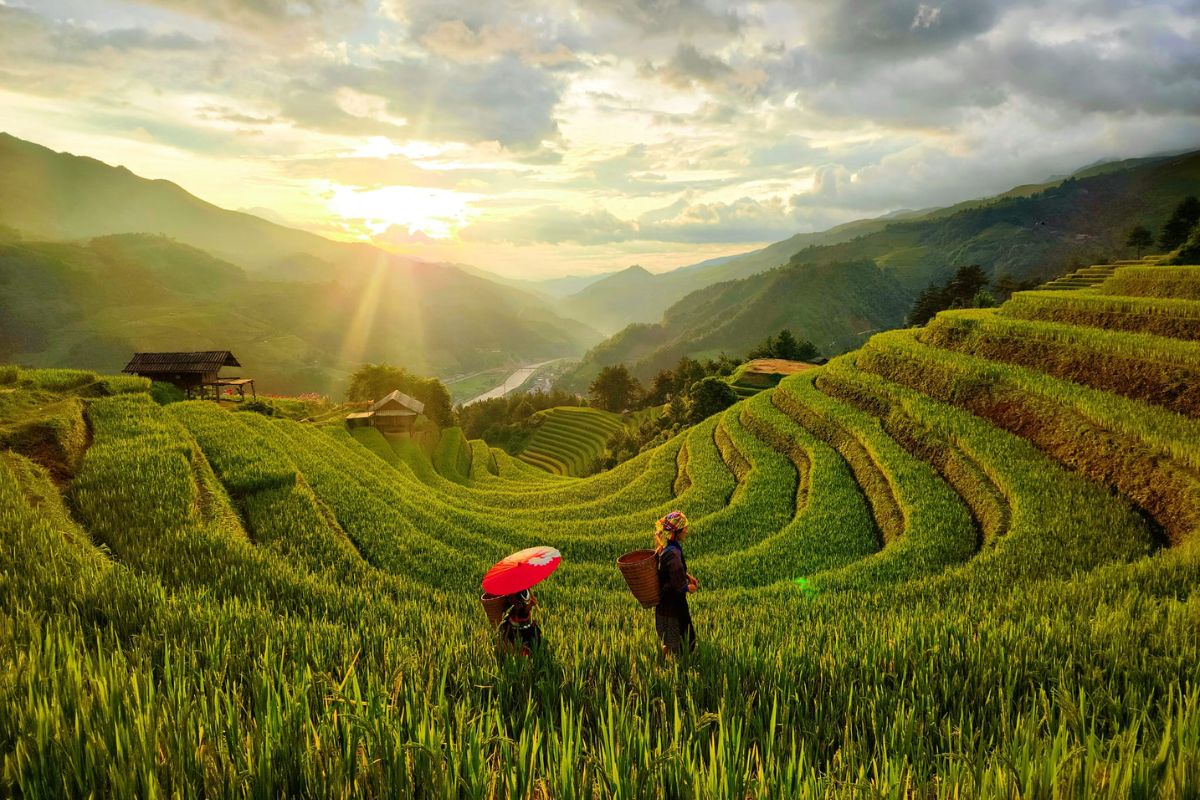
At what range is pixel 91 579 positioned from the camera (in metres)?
5.79

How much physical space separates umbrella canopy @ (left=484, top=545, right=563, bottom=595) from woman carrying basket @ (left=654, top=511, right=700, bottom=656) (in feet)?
4.68

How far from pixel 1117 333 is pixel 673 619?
21.2 m

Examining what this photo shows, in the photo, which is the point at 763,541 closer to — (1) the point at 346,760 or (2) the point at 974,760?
(2) the point at 974,760

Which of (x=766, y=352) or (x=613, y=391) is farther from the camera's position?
(x=613, y=391)

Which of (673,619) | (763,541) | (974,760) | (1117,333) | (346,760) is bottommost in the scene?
(763,541)

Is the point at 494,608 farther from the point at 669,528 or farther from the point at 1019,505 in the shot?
the point at 1019,505

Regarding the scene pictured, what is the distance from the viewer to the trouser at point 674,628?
5941 mm

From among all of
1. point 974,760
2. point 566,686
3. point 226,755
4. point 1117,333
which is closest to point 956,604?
point 974,760

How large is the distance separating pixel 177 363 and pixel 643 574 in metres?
34.0

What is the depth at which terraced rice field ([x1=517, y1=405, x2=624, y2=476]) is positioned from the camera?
75.1 metres

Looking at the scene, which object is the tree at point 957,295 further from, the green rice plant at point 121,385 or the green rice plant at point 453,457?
the green rice plant at point 121,385

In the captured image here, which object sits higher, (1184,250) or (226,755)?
(1184,250)

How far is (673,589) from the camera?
591 centimetres

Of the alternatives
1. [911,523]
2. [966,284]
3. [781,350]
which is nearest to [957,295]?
[966,284]
